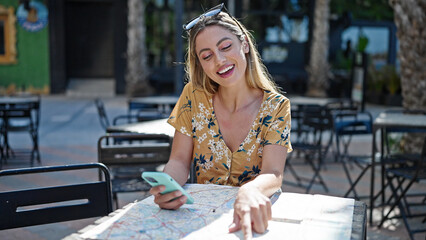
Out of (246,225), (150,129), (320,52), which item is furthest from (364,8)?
(246,225)

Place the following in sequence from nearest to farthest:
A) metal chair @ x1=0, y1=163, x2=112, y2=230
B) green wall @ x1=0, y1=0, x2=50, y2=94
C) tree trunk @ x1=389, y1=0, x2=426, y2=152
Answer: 1. metal chair @ x1=0, y1=163, x2=112, y2=230
2. tree trunk @ x1=389, y1=0, x2=426, y2=152
3. green wall @ x1=0, y1=0, x2=50, y2=94

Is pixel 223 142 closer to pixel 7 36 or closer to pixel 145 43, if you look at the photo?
pixel 145 43

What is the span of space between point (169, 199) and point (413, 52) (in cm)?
510

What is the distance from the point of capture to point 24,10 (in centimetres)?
1565

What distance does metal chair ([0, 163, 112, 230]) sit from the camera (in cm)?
196

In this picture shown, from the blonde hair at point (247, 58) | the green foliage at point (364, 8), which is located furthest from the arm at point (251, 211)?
the green foliage at point (364, 8)

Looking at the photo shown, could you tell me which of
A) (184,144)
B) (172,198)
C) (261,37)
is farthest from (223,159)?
(261,37)

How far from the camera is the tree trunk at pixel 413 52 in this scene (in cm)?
572

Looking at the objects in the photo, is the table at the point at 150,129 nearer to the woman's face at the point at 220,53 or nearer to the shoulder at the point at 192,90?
the shoulder at the point at 192,90

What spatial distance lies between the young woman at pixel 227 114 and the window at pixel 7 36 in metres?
15.2

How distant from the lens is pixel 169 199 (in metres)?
1.63

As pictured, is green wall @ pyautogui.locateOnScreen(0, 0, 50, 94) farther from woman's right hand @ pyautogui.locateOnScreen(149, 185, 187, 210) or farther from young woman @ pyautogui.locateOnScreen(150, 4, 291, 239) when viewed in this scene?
woman's right hand @ pyautogui.locateOnScreen(149, 185, 187, 210)

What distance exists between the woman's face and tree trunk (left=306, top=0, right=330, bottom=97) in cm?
1322

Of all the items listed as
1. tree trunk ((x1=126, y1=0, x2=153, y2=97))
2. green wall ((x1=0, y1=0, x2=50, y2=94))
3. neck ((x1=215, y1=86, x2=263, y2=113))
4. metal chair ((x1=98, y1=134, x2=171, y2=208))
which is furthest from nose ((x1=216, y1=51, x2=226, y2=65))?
green wall ((x1=0, y1=0, x2=50, y2=94))
